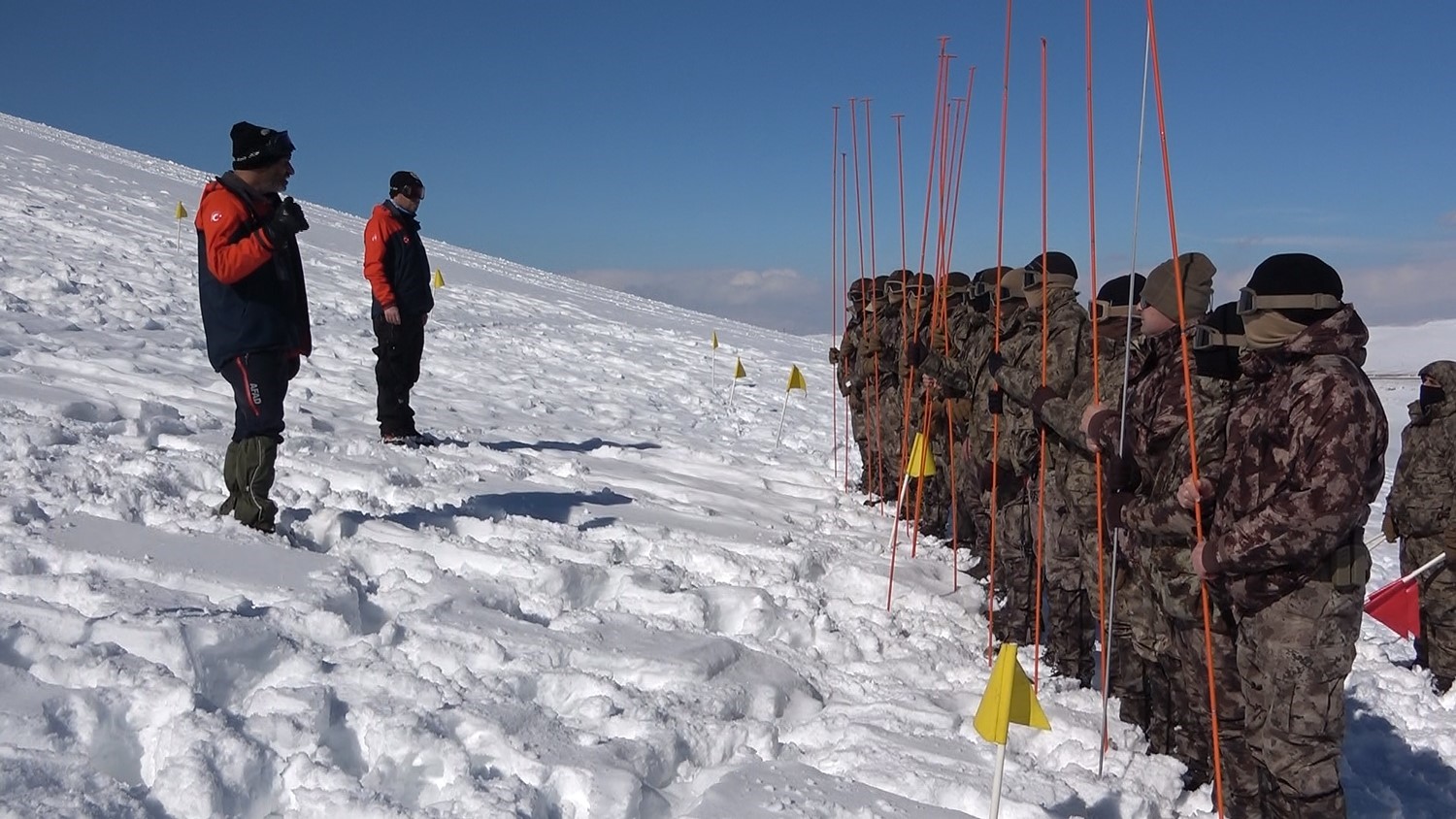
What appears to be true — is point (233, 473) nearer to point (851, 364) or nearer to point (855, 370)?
point (855, 370)

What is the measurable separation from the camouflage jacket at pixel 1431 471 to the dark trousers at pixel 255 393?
256 inches

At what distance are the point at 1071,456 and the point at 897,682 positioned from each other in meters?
1.35

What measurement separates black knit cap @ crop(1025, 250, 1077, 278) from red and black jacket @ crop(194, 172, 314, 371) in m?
3.62

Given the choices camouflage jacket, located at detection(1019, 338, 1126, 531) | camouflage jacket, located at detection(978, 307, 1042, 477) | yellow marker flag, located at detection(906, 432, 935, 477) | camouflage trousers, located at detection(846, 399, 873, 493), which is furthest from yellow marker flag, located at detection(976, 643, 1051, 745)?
camouflage trousers, located at detection(846, 399, 873, 493)

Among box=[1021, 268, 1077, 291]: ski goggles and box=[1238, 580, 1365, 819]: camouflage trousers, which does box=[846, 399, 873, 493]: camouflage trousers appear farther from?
box=[1238, 580, 1365, 819]: camouflage trousers

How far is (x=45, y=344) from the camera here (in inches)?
347

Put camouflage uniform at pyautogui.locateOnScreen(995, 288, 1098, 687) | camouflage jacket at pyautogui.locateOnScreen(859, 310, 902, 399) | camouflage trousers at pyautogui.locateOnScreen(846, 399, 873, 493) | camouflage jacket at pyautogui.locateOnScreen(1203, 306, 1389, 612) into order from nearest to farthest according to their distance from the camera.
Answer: camouflage jacket at pyautogui.locateOnScreen(1203, 306, 1389, 612), camouflage uniform at pyautogui.locateOnScreen(995, 288, 1098, 687), camouflage jacket at pyautogui.locateOnScreen(859, 310, 902, 399), camouflage trousers at pyautogui.locateOnScreen(846, 399, 873, 493)

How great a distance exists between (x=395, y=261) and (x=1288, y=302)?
21.1 feet

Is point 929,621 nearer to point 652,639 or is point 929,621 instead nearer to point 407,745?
point 652,639

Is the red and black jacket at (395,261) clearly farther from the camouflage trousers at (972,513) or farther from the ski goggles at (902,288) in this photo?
the camouflage trousers at (972,513)

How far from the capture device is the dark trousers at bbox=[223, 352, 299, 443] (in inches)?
190

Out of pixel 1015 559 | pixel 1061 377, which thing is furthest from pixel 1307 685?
pixel 1015 559

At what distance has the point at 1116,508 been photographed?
160 inches

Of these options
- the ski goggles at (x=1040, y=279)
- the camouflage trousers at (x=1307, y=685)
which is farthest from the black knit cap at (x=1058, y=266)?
the camouflage trousers at (x=1307, y=685)
